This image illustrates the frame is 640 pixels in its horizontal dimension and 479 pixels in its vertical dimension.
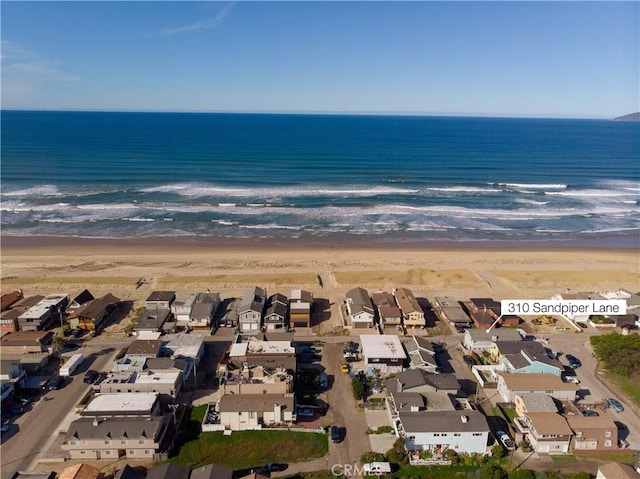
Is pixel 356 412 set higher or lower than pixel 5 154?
lower

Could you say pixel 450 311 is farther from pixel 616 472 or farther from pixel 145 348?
pixel 145 348

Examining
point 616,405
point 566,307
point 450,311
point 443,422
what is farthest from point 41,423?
point 566,307

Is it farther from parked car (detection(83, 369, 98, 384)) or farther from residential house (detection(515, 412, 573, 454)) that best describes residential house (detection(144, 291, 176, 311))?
residential house (detection(515, 412, 573, 454))

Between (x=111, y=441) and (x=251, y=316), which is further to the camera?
(x=251, y=316)

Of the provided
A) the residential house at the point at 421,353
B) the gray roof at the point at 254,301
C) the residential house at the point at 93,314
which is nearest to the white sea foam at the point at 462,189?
the gray roof at the point at 254,301

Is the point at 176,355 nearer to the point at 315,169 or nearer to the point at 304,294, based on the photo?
the point at 304,294

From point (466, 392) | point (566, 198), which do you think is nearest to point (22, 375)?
point (466, 392)

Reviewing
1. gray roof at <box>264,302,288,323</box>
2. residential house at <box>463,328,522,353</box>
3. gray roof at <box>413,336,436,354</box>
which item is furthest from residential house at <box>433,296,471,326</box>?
gray roof at <box>264,302,288,323</box>
